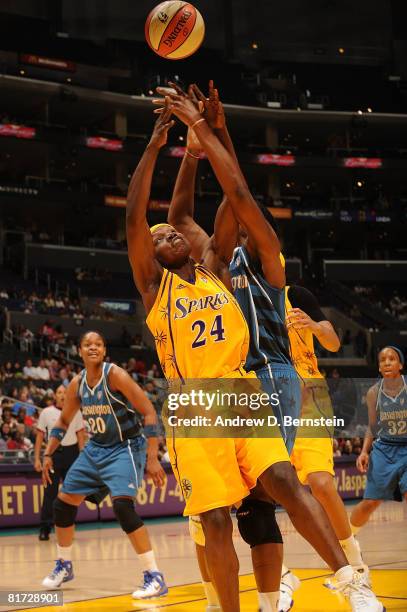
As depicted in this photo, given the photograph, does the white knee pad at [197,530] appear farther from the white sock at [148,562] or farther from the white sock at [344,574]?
the white sock at [148,562]

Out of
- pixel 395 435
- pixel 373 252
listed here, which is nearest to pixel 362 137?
pixel 373 252

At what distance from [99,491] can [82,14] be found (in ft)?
121

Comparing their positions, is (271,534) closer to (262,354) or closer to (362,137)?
(262,354)

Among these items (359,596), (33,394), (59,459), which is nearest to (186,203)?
(359,596)

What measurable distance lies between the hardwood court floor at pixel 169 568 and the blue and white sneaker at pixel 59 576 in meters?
0.10

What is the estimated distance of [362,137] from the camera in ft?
149

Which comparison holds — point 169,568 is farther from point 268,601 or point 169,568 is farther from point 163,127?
point 163,127

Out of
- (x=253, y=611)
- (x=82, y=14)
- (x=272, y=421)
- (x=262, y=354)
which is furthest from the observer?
(x=82, y=14)

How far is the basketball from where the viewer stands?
593 cm

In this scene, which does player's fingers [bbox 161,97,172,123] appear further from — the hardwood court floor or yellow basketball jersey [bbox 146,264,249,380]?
the hardwood court floor

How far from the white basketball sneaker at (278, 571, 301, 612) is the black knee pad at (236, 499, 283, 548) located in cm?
105

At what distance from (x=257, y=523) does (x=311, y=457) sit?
1822 mm

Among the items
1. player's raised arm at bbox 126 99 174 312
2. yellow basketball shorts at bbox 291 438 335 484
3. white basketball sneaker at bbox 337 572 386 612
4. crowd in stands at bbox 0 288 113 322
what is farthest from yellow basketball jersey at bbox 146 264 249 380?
crowd in stands at bbox 0 288 113 322

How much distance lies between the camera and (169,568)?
→ 905cm
